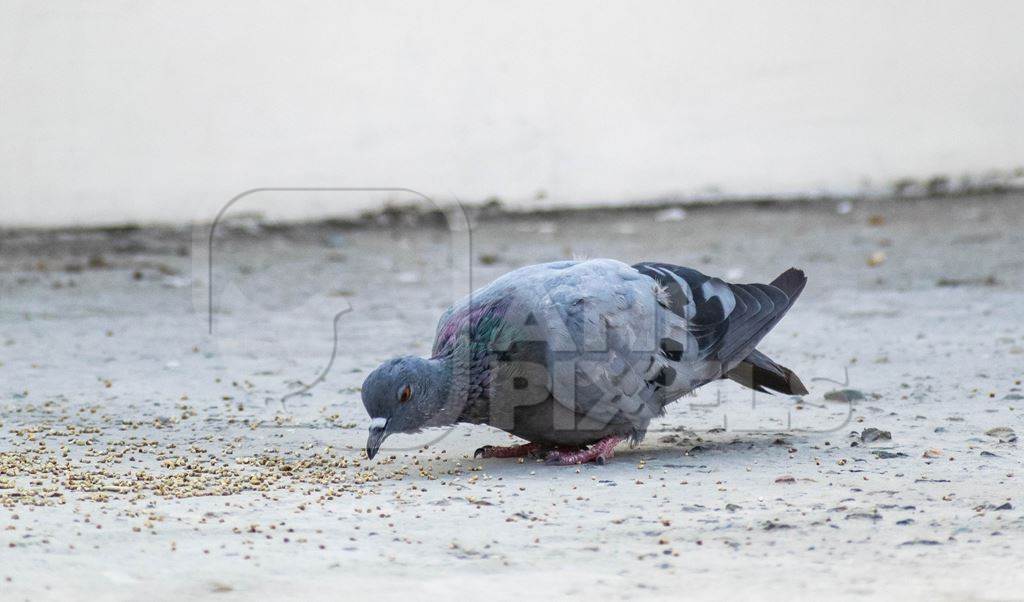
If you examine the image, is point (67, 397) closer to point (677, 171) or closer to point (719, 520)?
point (719, 520)

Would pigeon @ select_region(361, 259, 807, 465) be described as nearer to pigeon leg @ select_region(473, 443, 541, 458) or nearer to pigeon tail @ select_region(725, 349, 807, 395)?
pigeon leg @ select_region(473, 443, 541, 458)

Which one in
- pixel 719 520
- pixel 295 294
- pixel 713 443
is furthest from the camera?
pixel 295 294

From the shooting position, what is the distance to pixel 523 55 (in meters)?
9.25

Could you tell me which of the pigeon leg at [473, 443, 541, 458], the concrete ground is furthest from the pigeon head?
the pigeon leg at [473, 443, 541, 458]

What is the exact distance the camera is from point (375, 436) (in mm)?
3650

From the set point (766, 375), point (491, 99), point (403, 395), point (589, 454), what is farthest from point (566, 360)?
point (491, 99)

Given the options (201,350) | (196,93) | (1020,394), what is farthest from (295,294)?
(1020,394)

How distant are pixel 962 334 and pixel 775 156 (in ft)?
12.1

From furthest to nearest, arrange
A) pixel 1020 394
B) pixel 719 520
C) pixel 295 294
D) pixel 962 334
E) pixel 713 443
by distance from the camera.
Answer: pixel 295 294
pixel 962 334
pixel 1020 394
pixel 713 443
pixel 719 520

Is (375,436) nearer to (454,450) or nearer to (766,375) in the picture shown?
(454,450)

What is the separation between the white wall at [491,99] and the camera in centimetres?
883

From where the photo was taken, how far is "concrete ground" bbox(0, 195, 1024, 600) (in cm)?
281

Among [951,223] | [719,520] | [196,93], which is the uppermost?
[196,93]

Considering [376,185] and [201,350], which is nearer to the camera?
[201,350]
